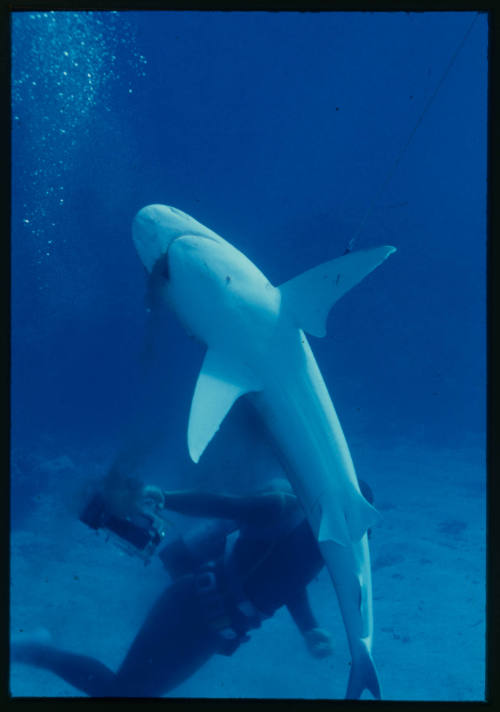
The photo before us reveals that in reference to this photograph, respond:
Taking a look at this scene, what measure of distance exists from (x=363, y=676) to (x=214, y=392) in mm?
1943

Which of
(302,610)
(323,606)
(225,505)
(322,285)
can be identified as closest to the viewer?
(322,285)

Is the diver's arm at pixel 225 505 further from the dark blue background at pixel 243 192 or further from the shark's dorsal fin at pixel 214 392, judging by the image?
the dark blue background at pixel 243 192

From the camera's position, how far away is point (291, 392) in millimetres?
3379

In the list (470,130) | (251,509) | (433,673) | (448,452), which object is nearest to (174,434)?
(448,452)

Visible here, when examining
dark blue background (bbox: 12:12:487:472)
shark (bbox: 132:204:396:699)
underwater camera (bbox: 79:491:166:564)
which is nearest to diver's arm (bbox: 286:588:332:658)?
shark (bbox: 132:204:396:699)

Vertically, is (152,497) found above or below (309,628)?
above

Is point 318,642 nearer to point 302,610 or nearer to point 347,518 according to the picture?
point 302,610

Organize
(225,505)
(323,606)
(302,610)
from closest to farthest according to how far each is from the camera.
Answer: (225,505) → (302,610) → (323,606)

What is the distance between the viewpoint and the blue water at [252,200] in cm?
1241

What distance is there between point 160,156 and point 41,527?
8.86 metres

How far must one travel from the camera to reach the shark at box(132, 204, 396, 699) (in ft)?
10.1

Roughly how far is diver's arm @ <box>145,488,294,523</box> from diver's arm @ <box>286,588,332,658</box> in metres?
0.75

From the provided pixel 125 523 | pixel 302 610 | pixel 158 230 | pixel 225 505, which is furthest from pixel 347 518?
pixel 158 230

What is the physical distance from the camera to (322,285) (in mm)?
3193
